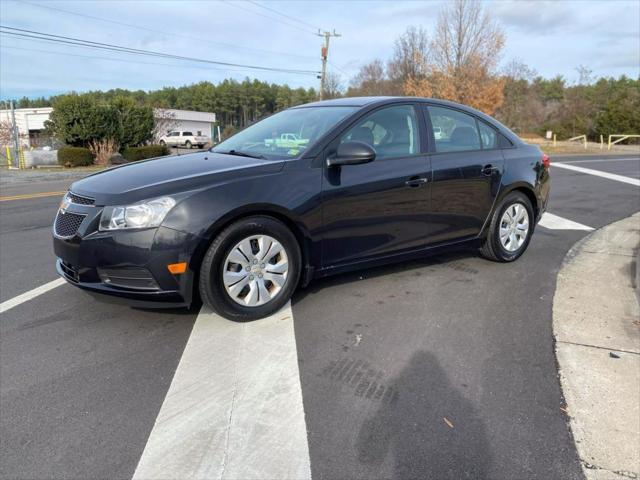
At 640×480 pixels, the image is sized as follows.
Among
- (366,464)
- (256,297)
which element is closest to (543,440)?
(366,464)

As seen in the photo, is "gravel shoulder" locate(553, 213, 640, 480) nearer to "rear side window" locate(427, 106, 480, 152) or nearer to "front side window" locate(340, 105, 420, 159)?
"rear side window" locate(427, 106, 480, 152)

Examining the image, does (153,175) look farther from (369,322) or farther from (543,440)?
(543,440)

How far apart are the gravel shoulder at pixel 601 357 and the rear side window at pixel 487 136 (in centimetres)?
152

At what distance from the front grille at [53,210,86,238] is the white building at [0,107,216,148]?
2551 cm

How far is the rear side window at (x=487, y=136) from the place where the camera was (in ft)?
16.3

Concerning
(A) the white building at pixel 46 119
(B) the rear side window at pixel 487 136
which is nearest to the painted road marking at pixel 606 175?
(B) the rear side window at pixel 487 136

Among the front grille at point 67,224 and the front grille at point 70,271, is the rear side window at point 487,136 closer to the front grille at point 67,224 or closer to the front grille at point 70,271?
the front grille at point 67,224

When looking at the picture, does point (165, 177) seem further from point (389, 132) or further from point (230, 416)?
point (389, 132)

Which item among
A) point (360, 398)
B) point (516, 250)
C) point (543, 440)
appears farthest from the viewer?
point (516, 250)

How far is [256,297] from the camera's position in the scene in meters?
3.61

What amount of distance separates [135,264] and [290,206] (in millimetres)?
1146

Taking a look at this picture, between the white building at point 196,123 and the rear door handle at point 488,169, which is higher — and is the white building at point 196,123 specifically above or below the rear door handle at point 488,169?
above

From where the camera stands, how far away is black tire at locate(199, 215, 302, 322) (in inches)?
132

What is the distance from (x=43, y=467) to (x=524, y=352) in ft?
9.43
